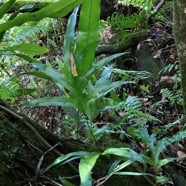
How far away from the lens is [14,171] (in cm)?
95

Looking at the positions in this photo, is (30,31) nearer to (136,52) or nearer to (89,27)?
(136,52)

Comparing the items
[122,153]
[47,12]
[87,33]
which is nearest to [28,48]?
[47,12]

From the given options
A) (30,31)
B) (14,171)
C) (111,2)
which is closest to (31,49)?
(14,171)

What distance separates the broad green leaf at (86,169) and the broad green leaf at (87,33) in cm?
29

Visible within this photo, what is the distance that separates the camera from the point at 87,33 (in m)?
1.02

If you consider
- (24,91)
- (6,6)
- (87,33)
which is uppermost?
(6,6)

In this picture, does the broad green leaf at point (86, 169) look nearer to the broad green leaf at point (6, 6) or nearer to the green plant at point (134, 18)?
the broad green leaf at point (6, 6)

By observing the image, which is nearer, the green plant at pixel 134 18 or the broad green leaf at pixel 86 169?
the broad green leaf at pixel 86 169

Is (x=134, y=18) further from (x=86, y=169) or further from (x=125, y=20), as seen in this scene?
(x=86, y=169)

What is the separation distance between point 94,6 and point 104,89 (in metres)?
0.28

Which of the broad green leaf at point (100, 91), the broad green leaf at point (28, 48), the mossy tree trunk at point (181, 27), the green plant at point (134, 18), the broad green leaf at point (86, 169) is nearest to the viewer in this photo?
the broad green leaf at point (86, 169)

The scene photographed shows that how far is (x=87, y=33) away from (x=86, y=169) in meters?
0.44

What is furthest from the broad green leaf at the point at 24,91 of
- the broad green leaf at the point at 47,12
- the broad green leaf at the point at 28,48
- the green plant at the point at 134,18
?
the green plant at the point at 134,18

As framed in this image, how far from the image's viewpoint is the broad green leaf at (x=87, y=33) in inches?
38.9
